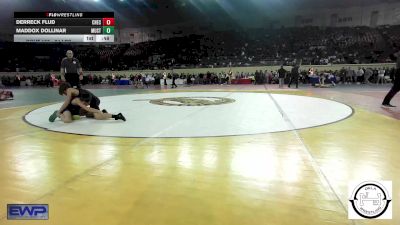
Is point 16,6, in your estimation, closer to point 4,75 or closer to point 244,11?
point 4,75

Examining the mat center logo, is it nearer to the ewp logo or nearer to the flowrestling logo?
the flowrestling logo

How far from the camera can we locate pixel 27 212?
7.22 feet

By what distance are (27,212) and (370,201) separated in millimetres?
2434

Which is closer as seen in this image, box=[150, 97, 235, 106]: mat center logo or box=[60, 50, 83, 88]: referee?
box=[60, 50, 83, 88]: referee

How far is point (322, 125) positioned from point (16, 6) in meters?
23.4

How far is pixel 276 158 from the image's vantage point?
11.1 feet

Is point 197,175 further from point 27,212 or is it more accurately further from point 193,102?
point 193,102

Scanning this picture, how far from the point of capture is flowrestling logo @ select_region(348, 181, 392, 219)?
209cm
